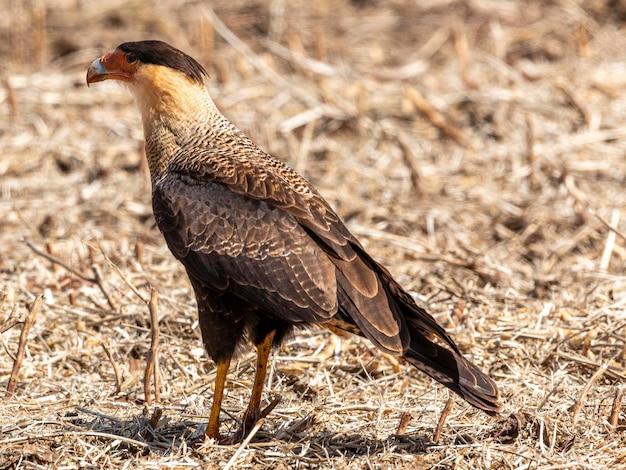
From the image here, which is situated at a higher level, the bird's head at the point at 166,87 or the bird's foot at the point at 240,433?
the bird's head at the point at 166,87

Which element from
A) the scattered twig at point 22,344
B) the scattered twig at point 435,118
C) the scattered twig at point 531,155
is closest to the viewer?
the scattered twig at point 22,344

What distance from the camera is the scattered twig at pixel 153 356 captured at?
4.70 metres

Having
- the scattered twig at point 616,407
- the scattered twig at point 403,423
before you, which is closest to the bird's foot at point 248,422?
the scattered twig at point 403,423

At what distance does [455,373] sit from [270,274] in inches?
35.1

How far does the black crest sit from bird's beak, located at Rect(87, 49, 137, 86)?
0.24ft

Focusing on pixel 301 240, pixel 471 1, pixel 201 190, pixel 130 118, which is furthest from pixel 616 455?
pixel 471 1

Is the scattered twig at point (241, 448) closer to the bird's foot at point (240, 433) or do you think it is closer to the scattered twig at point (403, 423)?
the bird's foot at point (240, 433)

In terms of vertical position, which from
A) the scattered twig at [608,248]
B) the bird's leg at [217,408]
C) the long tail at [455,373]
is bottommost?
the scattered twig at [608,248]

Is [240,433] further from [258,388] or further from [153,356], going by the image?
[153,356]

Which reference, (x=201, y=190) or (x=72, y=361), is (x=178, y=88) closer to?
(x=201, y=190)

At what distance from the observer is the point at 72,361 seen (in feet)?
18.3

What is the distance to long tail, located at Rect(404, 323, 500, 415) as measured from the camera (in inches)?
165

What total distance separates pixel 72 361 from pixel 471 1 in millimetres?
8421

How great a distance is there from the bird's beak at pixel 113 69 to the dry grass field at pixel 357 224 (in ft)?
2.95
